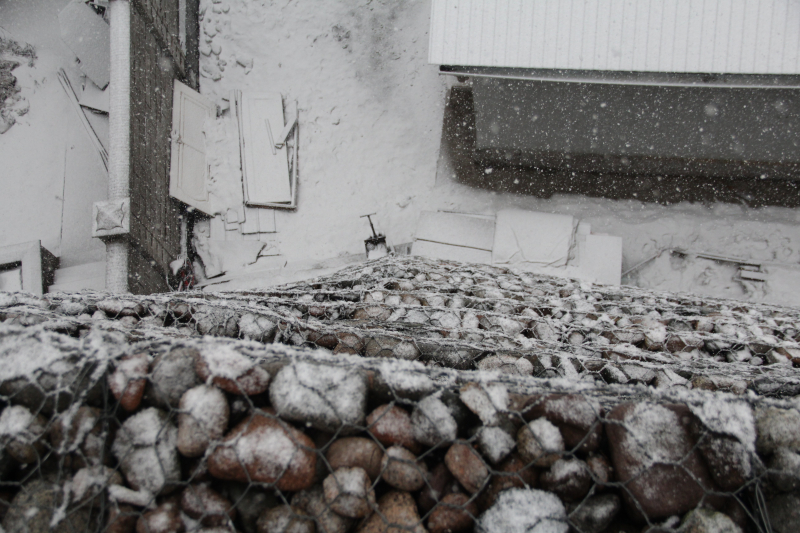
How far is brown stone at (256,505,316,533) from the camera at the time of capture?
81cm

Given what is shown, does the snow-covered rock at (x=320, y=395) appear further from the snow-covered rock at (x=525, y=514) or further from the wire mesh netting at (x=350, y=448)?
the snow-covered rock at (x=525, y=514)

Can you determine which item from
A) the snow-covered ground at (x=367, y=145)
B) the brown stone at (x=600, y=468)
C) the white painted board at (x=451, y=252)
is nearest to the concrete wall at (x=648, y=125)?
the snow-covered ground at (x=367, y=145)

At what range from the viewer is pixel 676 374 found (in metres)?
1.59

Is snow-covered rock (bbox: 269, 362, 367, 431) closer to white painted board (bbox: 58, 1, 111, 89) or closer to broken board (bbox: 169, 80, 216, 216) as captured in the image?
broken board (bbox: 169, 80, 216, 216)

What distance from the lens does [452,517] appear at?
2.72ft

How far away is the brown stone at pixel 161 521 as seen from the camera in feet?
2.63

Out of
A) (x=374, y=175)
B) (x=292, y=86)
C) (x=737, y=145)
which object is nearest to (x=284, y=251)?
(x=374, y=175)

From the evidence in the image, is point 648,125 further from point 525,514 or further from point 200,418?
point 200,418

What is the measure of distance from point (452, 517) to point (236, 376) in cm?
54

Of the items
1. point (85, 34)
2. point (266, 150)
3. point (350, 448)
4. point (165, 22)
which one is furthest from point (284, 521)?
point (85, 34)

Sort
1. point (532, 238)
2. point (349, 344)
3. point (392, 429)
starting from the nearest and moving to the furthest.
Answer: point (392, 429)
point (349, 344)
point (532, 238)

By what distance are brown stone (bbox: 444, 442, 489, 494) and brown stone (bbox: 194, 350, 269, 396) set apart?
0.44m

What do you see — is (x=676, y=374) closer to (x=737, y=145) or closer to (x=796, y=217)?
(x=737, y=145)

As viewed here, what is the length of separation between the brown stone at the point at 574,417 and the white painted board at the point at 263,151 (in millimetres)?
3581
